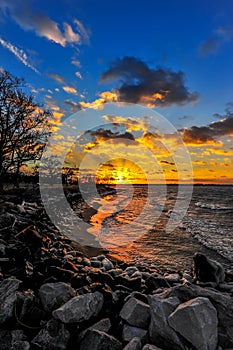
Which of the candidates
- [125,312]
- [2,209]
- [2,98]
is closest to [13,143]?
[2,98]

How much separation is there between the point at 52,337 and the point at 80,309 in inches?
24.0

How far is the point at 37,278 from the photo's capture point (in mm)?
5629

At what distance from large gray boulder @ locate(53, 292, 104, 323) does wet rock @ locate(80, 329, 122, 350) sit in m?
0.41

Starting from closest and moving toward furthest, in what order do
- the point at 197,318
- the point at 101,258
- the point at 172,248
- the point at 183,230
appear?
the point at 197,318
the point at 101,258
the point at 172,248
the point at 183,230

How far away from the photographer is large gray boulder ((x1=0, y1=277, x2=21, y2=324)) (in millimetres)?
4191

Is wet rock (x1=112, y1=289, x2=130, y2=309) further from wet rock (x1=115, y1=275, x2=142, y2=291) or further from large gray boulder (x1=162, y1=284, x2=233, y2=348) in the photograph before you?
large gray boulder (x1=162, y1=284, x2=233, y2=348)

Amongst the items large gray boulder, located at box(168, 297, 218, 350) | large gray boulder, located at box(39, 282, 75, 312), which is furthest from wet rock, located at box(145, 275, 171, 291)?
large gray boulder, located at box(168, 297, 218, 350)

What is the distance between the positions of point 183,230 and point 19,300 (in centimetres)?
1449

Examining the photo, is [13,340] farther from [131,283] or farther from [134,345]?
[131,283]

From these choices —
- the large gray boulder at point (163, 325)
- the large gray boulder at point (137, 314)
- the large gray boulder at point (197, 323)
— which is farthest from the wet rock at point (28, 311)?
the large gray boulder at point (197, 323)

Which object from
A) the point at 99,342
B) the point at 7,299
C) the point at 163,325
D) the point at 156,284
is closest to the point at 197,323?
the point at 163,325

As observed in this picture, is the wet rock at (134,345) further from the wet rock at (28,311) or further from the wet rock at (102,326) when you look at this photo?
the wet rock at (28,311)

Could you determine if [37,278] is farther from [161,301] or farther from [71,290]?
[161,301]

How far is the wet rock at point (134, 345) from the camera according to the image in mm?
3586
